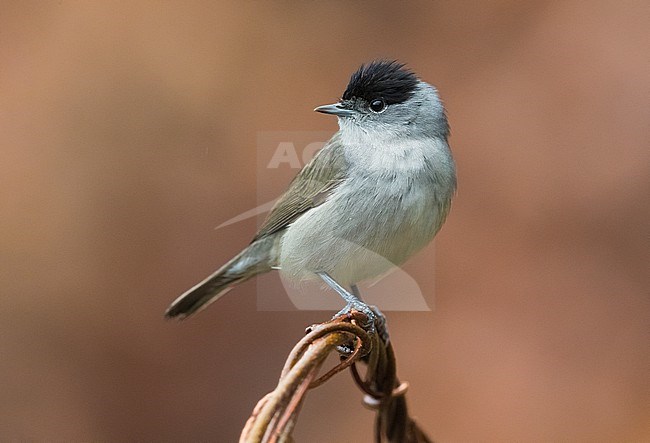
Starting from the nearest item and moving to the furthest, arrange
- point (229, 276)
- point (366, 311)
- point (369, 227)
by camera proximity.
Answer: point (366, 311), point (369, 227), point (229, 276)

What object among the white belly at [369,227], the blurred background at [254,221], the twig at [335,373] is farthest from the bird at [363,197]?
the blurred background at [254,221]

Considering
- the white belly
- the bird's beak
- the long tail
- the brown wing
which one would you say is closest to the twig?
the white belly

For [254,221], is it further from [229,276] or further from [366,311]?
[366,311]

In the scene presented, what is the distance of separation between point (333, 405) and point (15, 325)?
6.09ft

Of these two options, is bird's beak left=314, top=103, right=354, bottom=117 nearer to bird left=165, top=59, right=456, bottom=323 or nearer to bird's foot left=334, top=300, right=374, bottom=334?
bird left=165, top=59, right=456, bottom=323

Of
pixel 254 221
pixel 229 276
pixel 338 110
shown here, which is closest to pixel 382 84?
pixel 338 110

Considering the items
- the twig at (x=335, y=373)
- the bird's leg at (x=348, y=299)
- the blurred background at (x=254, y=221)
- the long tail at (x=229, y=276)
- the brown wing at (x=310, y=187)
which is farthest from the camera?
the blurred background at (x=254, y=221)

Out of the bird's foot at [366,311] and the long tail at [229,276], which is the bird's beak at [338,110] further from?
the bird's foot at [366,311]

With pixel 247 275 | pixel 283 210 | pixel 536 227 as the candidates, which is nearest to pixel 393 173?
pixel 283 210

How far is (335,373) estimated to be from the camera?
212 cm

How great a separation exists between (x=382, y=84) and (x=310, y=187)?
1.71 feet

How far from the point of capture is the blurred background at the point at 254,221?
4.78 m

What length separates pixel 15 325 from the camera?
472 cm

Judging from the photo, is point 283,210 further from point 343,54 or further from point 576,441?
point 576,441
